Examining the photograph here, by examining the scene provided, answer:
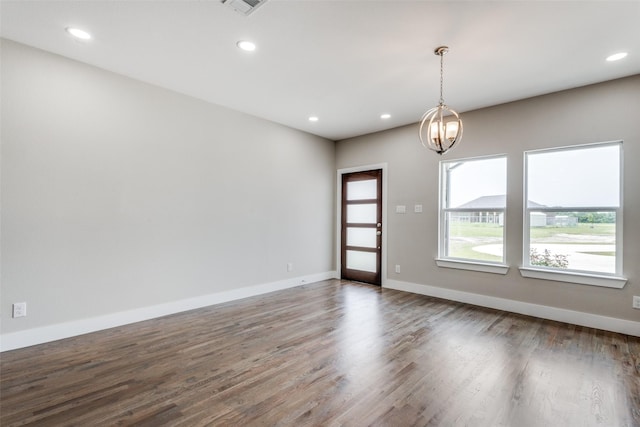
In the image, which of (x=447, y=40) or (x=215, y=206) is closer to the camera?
(x=447, y=40)

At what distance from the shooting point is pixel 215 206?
4.25 metres

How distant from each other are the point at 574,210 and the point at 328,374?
350 cm

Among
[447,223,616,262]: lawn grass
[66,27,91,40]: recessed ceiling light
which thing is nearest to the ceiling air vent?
[66,27,91,40]: recessed ceiling light

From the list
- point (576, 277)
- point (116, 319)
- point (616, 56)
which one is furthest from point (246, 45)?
point (576, 277)

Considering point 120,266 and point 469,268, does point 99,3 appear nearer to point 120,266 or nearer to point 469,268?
Answer: point 120,266

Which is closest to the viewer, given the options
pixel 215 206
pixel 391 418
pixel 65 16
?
pixel 391 418

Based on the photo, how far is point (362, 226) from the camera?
5.80 metres

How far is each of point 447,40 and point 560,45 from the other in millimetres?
1042

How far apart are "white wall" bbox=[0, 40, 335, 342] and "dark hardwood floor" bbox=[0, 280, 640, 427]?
0.53 metres

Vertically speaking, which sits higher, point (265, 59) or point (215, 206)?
point (265, 59)

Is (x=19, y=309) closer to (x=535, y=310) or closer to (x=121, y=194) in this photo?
(x=121, y=194)

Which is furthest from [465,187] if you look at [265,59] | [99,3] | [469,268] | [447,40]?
[99,3]

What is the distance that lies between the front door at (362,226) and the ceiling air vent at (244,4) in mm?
3676

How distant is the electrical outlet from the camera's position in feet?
9.11
